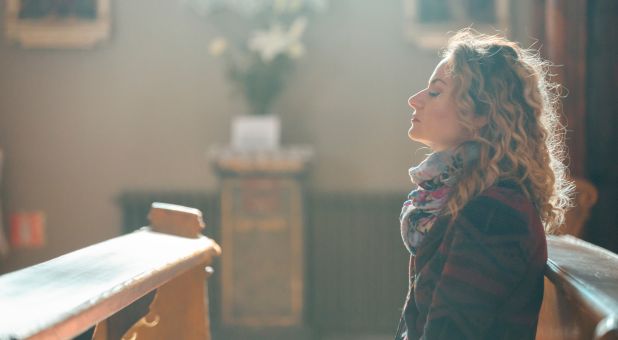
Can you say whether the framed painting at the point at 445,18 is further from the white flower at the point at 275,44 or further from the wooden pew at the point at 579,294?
the wooden pew at the point at 579,294

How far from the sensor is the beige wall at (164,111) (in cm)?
472

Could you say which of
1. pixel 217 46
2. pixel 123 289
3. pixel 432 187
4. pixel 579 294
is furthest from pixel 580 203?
pixel 217 46

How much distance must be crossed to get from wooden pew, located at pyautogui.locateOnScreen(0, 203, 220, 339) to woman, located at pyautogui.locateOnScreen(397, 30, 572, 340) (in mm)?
556

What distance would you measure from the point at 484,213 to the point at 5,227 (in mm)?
4131

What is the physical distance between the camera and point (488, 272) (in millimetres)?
1315

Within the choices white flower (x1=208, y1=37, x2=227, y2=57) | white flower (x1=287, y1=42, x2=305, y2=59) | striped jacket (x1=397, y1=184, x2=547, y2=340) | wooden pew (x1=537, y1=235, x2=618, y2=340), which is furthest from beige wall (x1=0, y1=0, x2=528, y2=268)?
striped jacket (x1=397, y1=184, x2=547, y2=340)

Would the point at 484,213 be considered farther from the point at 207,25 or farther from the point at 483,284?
the point at 207,25

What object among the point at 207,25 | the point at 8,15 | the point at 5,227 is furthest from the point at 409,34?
the point at 5,227

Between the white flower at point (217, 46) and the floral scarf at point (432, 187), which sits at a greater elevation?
the white flower at point (217, 46)

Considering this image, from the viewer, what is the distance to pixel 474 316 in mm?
1318

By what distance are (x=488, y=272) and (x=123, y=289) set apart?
66 centimetres

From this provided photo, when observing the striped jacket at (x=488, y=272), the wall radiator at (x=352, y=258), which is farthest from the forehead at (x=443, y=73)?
the wall radiator at (x=352, y=258)

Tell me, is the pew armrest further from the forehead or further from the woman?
the forehead

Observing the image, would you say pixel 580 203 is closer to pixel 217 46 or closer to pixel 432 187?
pixel 432 187
